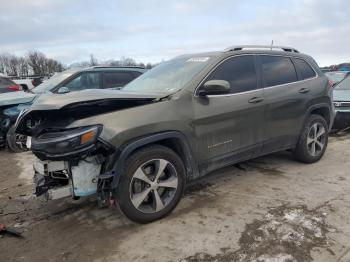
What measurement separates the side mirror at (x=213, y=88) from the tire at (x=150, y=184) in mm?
814

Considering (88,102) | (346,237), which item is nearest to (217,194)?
(346,237)

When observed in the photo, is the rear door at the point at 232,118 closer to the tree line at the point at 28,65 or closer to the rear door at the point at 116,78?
the rear door at the point at 116,78

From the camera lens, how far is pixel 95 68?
8516mm

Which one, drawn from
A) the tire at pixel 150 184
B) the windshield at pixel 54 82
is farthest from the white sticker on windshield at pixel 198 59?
the windshield at pixel 54 82

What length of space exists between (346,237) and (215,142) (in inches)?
66.1

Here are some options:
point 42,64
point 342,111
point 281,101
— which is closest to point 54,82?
point 281,101

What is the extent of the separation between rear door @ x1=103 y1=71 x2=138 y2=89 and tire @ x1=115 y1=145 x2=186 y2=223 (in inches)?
204

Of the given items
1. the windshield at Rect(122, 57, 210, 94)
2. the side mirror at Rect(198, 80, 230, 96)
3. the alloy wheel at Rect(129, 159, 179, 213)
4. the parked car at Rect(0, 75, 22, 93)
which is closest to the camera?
the alloy wheel at Rect(129, 159, 179, 213)

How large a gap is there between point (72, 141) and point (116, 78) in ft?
18.8

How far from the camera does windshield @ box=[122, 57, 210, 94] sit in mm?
4254

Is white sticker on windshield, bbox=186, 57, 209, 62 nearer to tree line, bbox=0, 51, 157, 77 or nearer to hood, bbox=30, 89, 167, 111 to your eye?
hood, bbox=30, 89, 167, 111

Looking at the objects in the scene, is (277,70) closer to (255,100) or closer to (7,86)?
(255,100)

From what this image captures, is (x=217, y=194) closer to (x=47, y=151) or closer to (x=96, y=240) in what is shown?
(x=96, y=240)

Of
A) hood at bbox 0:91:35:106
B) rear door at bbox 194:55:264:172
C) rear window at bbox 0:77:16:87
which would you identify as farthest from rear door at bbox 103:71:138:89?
rear door at bbox 194:55:264:172
